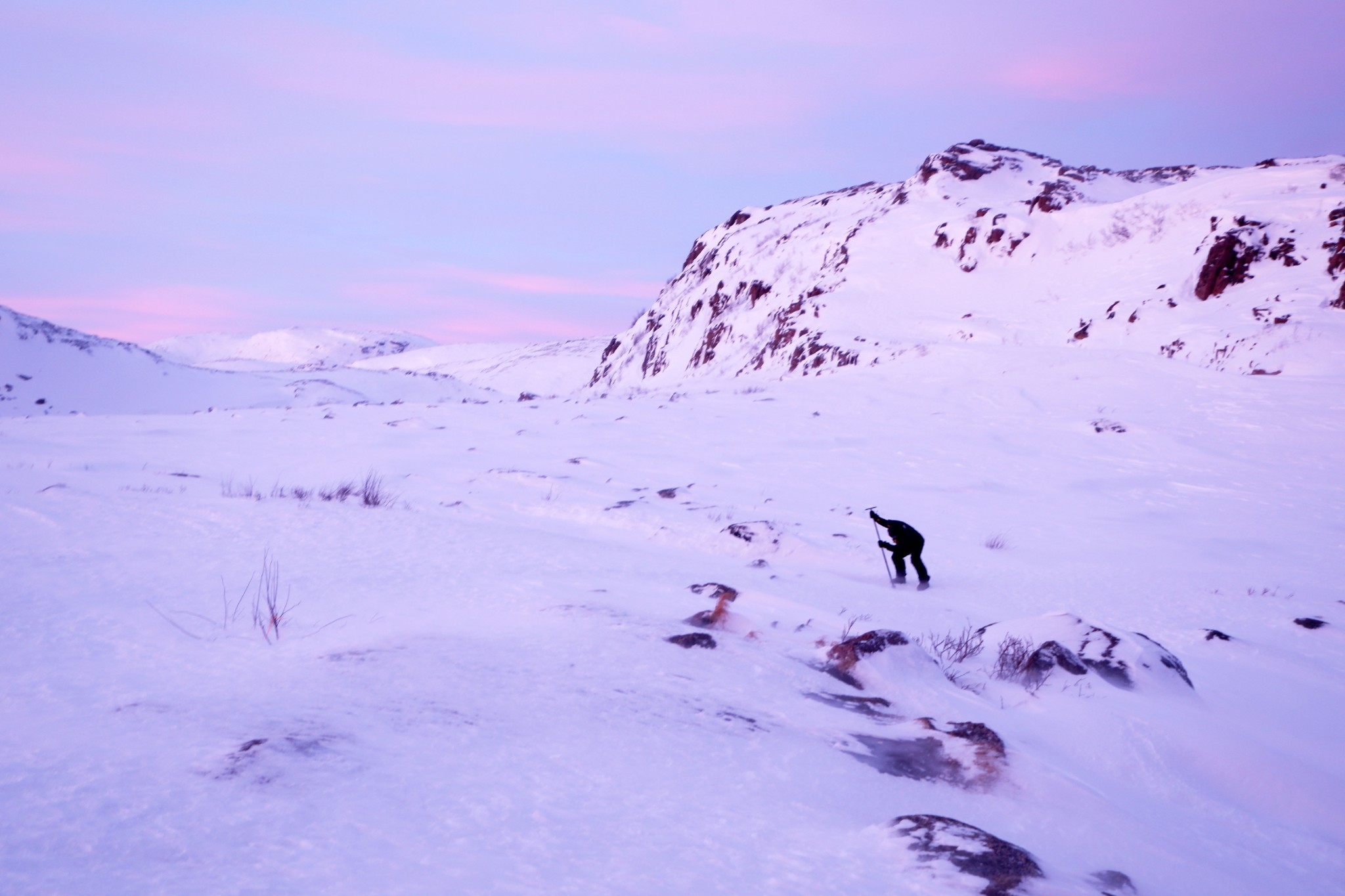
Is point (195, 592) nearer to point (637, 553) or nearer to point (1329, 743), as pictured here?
point (637, 553)

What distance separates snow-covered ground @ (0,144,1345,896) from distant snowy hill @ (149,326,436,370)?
86.7 metres

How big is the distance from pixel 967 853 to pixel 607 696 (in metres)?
1.17

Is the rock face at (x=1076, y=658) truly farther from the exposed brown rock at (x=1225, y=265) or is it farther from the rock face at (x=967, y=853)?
the exposed brown rock at (x=1225, y=265)

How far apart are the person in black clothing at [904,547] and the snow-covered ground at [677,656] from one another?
21 centimetres

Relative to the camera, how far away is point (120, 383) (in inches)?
1072

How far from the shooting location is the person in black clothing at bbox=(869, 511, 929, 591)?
566cm

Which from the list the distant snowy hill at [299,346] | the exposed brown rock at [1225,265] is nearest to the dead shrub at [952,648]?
the exposed brown rock at [1225,265]

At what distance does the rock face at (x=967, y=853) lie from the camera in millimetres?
1808

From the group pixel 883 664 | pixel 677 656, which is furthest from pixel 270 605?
pixel 883 664

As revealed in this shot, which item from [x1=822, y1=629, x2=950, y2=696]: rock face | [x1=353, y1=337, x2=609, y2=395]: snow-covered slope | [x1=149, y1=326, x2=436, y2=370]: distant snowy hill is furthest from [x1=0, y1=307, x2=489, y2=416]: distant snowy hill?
[x1=149, y1=326, x2=436, y2=370]: distant snowy hill

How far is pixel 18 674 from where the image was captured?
240 centimetres

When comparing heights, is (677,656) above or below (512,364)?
below

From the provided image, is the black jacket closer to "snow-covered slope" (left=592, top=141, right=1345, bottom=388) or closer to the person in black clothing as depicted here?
the person in black clothing

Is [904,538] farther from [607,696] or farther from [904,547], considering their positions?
[607,696]
